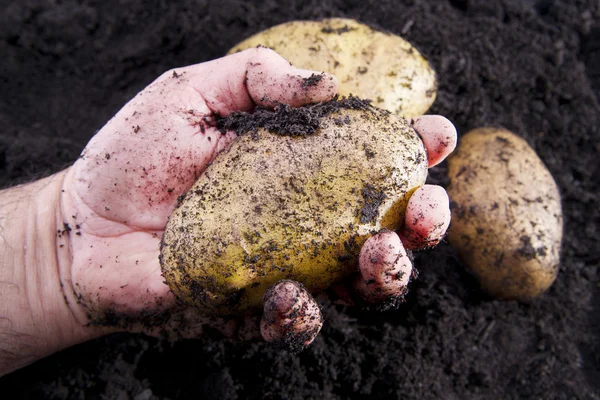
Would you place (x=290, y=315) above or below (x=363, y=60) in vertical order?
below

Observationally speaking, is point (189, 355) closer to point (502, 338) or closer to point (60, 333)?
point (60, 333)

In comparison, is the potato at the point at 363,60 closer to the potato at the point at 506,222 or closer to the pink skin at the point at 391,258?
the potato at the point at 506,222

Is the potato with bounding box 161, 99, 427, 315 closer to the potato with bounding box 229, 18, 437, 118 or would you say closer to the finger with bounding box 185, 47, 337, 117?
the finger with bounding box 185, 47, 337, 117

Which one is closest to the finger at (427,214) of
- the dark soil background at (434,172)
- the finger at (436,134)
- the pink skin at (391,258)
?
the pink skin at (391,258)

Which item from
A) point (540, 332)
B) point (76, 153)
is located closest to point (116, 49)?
point (76, 153)

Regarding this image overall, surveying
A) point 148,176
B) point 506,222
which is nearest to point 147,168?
point 148,176

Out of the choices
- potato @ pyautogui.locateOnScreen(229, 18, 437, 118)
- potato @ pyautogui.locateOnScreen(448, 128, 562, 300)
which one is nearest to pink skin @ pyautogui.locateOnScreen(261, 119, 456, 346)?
potato @ pyautogui.locateOnScreen(229, 18, 437, 118)

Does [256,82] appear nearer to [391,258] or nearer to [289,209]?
[289,209]
